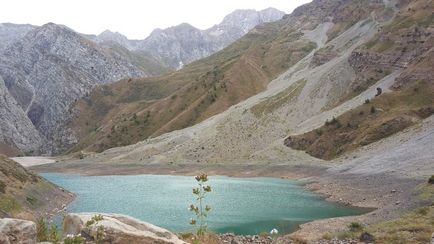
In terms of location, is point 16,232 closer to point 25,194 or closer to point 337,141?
point 25,194

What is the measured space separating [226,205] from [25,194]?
28728 mm

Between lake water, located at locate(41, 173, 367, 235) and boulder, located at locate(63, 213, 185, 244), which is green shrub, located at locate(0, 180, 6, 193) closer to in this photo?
lake water, located at locate(41, 173, 367, 235)

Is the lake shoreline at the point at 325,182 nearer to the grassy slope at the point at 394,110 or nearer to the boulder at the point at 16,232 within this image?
the grassy slope at the point at 394,110

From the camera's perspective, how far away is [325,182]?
9194 centimetres

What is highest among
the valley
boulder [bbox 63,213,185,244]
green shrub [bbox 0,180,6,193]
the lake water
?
the valley

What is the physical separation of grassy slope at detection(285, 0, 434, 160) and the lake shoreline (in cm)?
1297

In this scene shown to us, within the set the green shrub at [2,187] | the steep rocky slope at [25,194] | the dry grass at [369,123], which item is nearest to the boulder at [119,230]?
the steep rocky slope at [25,194]

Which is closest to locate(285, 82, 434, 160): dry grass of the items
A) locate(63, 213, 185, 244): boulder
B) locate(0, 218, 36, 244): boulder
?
locate(63, 213, 185, 244): boulder

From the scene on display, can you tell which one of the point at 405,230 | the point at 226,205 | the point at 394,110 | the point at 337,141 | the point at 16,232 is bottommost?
the point at 226,205

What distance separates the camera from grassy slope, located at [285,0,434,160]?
394 ft

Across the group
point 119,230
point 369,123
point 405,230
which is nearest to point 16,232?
point 119,230

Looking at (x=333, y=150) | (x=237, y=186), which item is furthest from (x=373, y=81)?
(x=237, y=186)

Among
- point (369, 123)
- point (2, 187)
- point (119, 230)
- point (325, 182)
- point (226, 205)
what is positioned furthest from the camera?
point (369, 123)

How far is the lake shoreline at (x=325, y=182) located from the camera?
49969 mm
